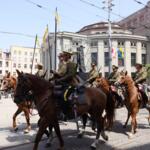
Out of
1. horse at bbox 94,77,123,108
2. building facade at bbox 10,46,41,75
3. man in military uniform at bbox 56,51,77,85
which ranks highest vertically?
building facade at bbox 10,46,41,75

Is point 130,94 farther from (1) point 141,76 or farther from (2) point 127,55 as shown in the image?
(2) point 127,55

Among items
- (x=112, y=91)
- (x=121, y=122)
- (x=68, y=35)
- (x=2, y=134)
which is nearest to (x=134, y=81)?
(x=112, y=91)

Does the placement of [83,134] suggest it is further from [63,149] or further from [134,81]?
[134,81]

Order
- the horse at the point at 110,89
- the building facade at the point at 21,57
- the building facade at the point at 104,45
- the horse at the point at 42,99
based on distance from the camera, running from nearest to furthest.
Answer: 1. the horse at the point at 42,99
2. the horse at the point at 110,89
3. the building facade at the point at 104,45
4. the building facade at the point at 21,57

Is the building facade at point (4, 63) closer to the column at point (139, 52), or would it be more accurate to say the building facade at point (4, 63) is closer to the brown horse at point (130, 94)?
the column at point (139, 52)

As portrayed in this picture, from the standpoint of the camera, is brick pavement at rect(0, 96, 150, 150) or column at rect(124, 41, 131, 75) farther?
column at rect(124, 41, 131, 75)

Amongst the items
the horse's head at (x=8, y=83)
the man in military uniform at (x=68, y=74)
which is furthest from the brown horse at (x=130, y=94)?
the horse's head at (x=8, y=83)

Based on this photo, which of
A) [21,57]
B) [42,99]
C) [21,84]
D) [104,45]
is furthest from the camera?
[21,57]

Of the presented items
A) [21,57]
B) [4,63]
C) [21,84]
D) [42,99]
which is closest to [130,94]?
[42,99]

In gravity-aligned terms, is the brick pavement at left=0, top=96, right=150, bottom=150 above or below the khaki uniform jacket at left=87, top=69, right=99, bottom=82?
below

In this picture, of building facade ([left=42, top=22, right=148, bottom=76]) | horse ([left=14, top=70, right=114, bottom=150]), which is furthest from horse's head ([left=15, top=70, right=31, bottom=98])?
building facade ([left=42, top=22, right=148, bottom=76])

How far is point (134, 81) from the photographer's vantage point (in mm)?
12398

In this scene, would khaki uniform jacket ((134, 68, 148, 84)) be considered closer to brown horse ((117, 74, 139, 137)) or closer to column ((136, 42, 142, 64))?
brown horse ((117, 74, 139, 137))

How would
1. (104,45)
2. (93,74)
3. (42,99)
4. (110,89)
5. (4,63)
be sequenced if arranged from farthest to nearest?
(4,63), (104,45), (93,74), (110,89), (42,99)
